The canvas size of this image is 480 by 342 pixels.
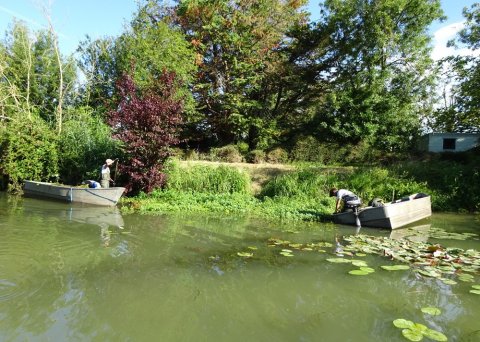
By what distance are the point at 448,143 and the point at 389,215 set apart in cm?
1617

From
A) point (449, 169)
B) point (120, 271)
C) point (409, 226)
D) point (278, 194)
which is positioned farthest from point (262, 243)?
point (449, 169)

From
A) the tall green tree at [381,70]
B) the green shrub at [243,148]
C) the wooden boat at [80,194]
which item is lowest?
the wooden boat at [80,194]

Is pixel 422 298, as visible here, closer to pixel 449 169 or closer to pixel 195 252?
pixel 195 252

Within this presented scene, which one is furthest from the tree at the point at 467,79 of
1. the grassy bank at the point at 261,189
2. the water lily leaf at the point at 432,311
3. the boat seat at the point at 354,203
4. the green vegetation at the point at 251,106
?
the water lily leaf at the point at 432,311

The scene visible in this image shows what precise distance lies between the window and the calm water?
17173 mm

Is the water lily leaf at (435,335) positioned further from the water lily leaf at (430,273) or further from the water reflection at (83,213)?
the water reflection at (83,213)

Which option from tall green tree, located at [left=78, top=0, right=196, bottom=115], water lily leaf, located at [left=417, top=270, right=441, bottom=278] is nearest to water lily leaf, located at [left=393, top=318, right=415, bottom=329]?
water lily leaf, located at [left=417, top=270, right=441, bottom=278]

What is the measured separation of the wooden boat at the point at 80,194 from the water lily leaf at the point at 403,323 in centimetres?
1149

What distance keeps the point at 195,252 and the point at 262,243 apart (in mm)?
1784

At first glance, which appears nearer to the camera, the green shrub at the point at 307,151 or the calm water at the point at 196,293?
the calm water at the point at 196,293

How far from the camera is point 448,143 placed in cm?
2420

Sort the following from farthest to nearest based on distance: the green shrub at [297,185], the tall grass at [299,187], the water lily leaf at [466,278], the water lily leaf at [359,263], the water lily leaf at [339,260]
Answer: the green shrub at [297,185]
the tall grass at [299,187]
the water lily leaf at [339,260]
the water lily leaf at [359,263]
the water lily leaf at [466,278]

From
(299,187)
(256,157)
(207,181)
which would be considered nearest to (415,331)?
(299,187)

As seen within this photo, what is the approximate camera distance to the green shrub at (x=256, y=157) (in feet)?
75.5
